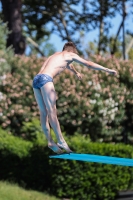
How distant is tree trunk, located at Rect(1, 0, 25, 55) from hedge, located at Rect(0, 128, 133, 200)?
22.4 ft

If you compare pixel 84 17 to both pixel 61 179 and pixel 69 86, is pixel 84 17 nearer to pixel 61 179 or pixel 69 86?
pixel 69 86

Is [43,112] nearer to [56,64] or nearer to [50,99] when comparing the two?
[50,99]

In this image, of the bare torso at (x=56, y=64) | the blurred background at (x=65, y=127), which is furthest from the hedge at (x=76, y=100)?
the bare torso at (x=56, y=64)

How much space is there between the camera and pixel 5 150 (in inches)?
536

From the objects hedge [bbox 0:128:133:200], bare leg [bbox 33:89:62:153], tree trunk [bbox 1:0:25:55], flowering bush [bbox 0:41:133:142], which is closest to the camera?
bare leg [bbox 33:89:62:153]

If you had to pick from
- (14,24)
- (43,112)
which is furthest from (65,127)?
(43,112)

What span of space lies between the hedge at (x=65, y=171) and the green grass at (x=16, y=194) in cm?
65

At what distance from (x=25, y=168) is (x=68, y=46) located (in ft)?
26.3

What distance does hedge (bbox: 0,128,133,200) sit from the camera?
505 inches

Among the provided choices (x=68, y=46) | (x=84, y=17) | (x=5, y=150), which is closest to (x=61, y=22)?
(x=84, y=17)

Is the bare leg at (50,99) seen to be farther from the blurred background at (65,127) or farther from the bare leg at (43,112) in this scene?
the blurred background at (65,127)

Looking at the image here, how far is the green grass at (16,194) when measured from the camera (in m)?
10.9

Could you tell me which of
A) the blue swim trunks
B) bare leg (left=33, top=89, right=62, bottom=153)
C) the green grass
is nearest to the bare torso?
the blue swim trunks

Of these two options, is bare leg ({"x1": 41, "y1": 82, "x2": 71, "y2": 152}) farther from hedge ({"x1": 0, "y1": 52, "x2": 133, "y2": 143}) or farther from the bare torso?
hedge ({"x1": 0, "y1": 52, "x2": 133, "y2": 143})
